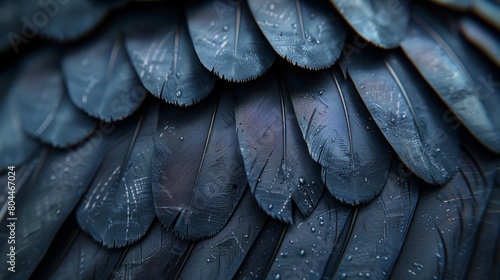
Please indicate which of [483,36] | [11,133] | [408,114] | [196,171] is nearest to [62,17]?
[11,133]

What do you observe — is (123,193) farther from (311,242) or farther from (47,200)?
(311,242)

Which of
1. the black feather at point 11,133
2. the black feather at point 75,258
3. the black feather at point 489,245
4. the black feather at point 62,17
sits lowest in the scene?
the black feather at point 489,245

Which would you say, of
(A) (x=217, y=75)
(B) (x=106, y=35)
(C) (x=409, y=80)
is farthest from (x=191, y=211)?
(C) (x=409, y=80)

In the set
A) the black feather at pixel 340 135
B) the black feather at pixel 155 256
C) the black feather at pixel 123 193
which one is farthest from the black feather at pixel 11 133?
the black feather at pixel 340 135

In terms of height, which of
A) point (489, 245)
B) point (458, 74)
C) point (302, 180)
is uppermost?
point (458, 74)

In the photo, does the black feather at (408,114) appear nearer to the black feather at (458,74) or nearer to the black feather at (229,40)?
the black feather at (458,74)

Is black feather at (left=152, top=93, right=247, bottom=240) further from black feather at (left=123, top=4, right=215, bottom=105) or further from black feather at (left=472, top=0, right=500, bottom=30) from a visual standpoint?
black feather at (left=472, top=0, right=500, bottom=30)

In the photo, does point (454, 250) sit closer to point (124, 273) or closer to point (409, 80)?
point (409, 80)
